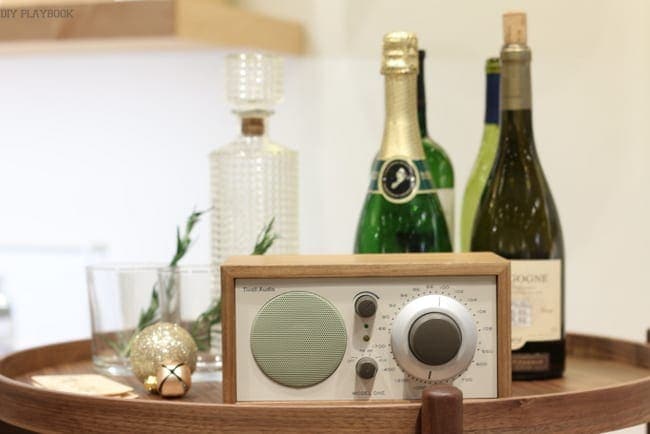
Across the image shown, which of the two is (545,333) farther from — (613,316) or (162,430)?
(613,316)

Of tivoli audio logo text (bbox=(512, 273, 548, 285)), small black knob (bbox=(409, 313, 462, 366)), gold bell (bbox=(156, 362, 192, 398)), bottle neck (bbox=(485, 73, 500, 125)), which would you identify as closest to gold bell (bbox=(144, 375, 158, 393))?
gold bell (bbox=(156, 362, 192, 398))

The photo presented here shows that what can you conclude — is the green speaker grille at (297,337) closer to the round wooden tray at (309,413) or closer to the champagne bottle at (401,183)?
the round wooden tray at (309,413)

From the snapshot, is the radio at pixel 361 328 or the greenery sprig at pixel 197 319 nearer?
the radio at pixel 361 328

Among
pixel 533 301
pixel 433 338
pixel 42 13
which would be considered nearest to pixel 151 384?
pixel 433 338

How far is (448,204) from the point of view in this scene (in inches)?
42.9

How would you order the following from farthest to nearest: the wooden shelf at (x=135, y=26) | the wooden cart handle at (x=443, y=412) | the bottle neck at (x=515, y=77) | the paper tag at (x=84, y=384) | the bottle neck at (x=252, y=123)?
the wooden shelf at (x=135, y=26)
the bottle neck at (x=252, y=123)
the bottle neck at (x=515, y=77)
the paper tag at (x=84, y=384)
the wooden cart handle at (x=443, y=412)

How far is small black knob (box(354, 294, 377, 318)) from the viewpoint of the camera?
743 mm

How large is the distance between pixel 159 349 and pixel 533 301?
0.33 m

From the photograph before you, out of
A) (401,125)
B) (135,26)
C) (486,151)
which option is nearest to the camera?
(401,125)

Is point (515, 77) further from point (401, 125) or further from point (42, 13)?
point (42, 13)

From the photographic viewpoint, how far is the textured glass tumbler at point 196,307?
95cm

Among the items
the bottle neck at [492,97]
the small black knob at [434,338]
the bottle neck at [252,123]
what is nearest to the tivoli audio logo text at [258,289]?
the small black knob at [434,338]

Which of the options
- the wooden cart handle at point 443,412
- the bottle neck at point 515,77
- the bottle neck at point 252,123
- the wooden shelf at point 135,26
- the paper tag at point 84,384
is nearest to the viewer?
the wooden cart handle at point 443,412

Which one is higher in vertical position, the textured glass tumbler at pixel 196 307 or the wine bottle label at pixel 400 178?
the wine bottle label at pixel 400 178
